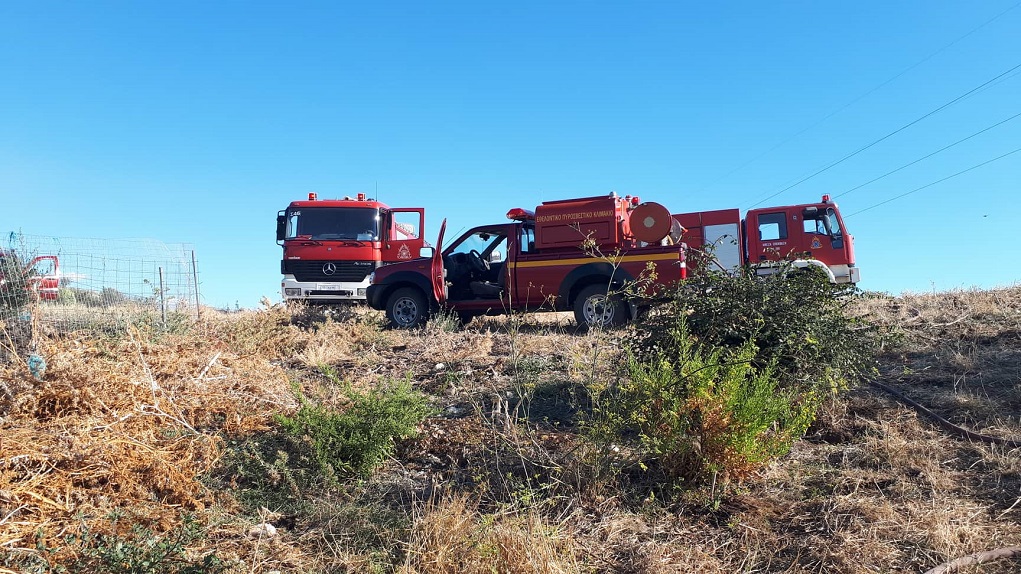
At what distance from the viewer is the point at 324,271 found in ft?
44.2

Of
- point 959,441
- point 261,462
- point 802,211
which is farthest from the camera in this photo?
point 802,211

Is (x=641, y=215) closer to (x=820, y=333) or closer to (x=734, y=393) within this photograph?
(x=820, y=333)

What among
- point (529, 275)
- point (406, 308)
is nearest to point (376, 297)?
point (406, 308)

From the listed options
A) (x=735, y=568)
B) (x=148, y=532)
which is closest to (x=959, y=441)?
(x=735, y=568)

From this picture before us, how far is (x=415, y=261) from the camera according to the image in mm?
10805

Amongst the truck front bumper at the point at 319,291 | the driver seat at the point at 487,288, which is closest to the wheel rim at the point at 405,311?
the driver seat at the point at 487,288

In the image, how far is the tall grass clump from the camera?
3.48 metres

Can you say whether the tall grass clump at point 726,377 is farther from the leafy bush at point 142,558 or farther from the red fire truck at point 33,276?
the red fire truck at point 33,276

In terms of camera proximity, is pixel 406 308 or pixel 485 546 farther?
pixel 406 308

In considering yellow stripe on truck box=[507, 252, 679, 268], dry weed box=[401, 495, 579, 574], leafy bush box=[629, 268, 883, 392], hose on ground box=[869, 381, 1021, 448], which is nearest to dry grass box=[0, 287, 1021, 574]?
dry weed box=[401, 495, 579, 574]

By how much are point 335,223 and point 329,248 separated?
633 millimetres

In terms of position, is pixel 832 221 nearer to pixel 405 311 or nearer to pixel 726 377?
pixel 405 311

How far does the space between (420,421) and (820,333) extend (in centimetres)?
305

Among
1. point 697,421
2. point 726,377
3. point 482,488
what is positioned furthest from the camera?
point 726,377
